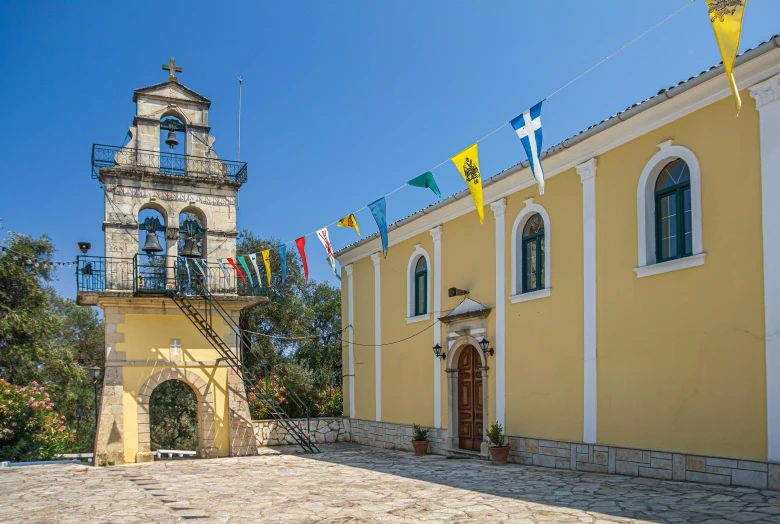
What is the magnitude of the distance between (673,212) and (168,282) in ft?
35.4

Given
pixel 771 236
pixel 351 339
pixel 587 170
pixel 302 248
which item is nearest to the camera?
pixel 771 236

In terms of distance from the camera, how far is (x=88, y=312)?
36438mm

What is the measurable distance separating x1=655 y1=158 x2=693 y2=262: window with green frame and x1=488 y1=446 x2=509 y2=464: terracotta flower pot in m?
4.58

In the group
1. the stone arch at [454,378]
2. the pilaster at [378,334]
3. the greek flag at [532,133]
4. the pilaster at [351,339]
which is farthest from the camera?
the pilaster at [351,339]

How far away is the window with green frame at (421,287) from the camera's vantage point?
16953 mm

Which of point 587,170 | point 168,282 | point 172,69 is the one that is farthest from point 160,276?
point 587,170

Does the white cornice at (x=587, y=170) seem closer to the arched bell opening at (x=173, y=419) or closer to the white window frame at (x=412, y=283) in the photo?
the white window frame at (x=412, y=283)

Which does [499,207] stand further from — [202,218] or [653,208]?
[202,218]

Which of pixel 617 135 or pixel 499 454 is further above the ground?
pixel 617 135

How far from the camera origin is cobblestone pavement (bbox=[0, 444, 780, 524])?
25.2ft

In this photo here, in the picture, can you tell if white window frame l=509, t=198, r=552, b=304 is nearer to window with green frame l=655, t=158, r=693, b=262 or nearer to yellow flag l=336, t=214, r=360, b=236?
window with green frame l=655, t=158, r=693, b=262

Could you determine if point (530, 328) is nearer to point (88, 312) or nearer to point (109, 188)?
point (109, 188)

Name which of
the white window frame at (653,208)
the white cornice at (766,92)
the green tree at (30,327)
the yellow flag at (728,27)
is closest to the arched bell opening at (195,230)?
the green tree at (30,327)

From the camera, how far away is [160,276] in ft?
52.4
